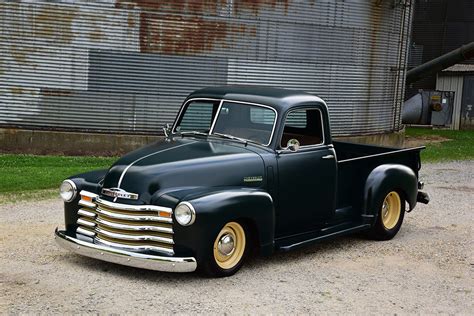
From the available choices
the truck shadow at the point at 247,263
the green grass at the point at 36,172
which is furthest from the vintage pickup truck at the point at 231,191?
the green grass at the point at 36,172

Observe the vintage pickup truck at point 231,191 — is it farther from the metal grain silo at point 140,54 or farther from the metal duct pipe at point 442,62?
the metal duct pipe at point 442,62

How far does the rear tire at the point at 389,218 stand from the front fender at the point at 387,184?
0.12 metres

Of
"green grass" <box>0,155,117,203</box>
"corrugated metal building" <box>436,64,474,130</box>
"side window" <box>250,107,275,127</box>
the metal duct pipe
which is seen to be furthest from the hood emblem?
"corrugated metal building" <box>436,64,474,130</box>

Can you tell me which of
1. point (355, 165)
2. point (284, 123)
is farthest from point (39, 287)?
point (355, 165)

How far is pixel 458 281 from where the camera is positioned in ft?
24.1

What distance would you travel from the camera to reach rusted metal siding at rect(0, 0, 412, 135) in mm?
16016

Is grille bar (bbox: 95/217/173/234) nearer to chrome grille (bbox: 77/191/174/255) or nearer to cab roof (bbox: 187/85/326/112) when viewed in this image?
chrome grille (bbox: 77/191/174/255)

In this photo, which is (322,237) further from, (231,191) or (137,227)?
(137,227)

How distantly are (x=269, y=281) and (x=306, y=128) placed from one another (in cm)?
216

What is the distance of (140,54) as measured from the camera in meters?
16.4

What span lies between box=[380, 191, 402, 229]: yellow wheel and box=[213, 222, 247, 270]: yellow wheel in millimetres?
2719

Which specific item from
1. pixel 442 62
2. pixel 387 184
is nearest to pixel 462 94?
pixel 442 62

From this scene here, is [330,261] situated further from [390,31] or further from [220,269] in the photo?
[390,31]

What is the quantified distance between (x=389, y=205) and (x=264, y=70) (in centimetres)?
895
